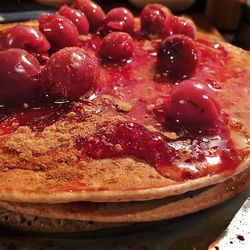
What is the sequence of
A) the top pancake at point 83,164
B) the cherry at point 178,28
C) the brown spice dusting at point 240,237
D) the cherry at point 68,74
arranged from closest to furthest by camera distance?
the top pancake at point 83,164
the brown spice dusting at point 240,237
the cherry at point 68,74
the cherry at point 178,28

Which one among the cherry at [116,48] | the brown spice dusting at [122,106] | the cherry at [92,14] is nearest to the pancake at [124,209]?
the brown spice dusting at [122,106]

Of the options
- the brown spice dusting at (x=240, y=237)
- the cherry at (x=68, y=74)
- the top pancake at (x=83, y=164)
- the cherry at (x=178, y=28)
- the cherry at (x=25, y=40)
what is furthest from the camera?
the cherry at (x=178, y=28)

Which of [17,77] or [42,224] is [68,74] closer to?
[17,77]

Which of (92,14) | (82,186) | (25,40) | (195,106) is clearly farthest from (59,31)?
(82,186)

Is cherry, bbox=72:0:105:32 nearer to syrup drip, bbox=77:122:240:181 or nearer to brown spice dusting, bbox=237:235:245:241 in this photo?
syrup drip, bbox=77:122:240:181

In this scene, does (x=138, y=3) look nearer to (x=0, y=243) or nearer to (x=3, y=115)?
(x=3, y=115)

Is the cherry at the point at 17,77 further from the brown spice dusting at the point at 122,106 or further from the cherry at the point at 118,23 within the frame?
the cherry at the point at 118,23
